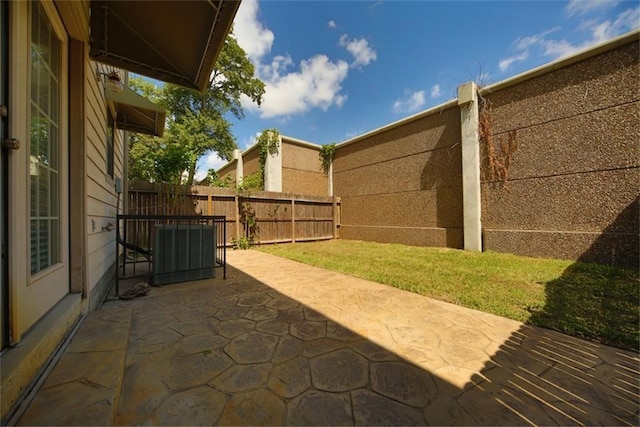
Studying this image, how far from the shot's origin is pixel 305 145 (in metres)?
10.2

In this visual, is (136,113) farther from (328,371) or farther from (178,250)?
(328,371)

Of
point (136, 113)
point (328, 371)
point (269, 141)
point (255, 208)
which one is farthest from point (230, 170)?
point (328, 371)

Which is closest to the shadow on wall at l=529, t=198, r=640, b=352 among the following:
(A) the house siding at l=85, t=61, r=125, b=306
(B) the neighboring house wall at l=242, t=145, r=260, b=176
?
(A) the house siding at l=85, t=61, r=125, b=306

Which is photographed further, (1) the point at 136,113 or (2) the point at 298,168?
(2) the point at 298,168

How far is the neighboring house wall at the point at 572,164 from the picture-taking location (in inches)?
169

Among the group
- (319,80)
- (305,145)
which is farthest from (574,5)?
(319,80)

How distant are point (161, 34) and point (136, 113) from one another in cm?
264

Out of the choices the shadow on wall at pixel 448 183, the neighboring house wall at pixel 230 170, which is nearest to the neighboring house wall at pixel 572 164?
the shadow on wall at pixel 448 183

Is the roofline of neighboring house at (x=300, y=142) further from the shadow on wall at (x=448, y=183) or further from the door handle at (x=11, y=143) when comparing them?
the door handle at (x=11, y=143)

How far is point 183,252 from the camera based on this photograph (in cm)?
364

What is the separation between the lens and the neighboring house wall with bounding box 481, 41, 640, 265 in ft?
14.1

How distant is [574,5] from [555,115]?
1871mm

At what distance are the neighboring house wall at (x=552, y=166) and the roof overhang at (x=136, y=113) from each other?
22.1ft

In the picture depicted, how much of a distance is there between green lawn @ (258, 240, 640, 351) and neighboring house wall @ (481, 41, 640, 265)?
19.9 inches
